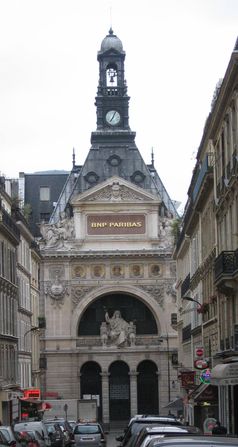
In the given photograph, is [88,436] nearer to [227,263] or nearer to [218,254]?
[218,254]

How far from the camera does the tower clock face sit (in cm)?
12331

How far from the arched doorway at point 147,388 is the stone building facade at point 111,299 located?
0.09 metres

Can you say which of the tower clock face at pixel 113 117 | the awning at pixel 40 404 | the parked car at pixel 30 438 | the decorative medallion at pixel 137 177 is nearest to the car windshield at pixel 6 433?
the parked car at pixel 30 438

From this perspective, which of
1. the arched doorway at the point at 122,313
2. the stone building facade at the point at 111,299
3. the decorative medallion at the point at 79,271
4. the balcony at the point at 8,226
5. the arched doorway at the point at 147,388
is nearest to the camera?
the balcony at the point at 8,226

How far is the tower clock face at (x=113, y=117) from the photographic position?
12331cm

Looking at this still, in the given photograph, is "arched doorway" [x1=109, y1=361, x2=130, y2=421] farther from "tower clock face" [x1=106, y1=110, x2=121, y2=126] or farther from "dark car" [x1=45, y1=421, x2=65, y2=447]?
"dark car" [x1=45, y1=421, x2=65, y2=447]

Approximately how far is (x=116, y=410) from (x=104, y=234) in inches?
649

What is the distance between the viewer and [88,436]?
178 ft

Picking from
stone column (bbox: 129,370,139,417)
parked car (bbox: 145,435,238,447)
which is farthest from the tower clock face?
parked car (bbox: 145,435,238,447)

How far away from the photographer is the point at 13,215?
85125 millimetres

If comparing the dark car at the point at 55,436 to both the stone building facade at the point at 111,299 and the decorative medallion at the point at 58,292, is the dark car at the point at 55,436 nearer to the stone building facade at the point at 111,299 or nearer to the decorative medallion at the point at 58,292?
the stone building facade at the point at 111,299

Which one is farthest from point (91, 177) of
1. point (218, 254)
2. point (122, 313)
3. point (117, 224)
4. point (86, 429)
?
point (218, 254)

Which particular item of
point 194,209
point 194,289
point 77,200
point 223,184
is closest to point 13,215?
point 194,289

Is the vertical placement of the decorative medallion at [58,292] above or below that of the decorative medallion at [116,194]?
below
